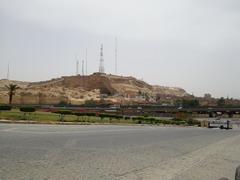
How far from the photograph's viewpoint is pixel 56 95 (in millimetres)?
188875

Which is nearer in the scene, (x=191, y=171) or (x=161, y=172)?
(x=161, y=172)

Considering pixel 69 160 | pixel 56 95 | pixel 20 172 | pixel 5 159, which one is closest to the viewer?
pixel 20 172

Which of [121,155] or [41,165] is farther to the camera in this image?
[121,155]

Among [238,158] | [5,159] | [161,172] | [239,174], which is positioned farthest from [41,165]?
[238,158]

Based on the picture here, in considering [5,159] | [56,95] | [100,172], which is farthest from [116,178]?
[56,95]

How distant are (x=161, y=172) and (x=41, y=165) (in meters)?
3.47

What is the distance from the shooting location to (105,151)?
1761 cm

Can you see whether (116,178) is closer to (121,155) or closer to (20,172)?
(20,172)

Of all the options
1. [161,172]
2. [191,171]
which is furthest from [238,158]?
[161,172]

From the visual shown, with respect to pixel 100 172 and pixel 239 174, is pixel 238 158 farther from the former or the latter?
pixel 239 174

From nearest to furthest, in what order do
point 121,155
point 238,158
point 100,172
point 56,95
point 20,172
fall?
point 20,172, point 100,172, point 121,155, point 238,158, point 56,95

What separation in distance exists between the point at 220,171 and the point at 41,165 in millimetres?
6261

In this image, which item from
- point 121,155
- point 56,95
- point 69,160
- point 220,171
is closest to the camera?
point 69,160

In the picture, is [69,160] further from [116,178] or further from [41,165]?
[116,178]
